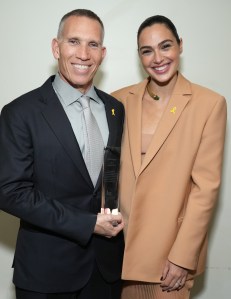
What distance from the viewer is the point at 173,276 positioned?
178 cm

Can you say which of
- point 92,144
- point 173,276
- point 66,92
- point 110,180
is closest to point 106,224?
point 110,180

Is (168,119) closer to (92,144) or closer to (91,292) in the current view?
(92,144)

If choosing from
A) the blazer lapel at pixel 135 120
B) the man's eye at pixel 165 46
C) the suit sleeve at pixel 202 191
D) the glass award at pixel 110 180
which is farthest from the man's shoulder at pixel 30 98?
the suit sleeve at pixel 202 191

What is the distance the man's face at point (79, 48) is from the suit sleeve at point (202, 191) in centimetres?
59

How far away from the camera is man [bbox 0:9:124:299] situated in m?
1.49

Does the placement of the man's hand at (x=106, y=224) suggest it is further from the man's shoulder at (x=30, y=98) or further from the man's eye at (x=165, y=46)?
the man's eye at (x=165, y=46)

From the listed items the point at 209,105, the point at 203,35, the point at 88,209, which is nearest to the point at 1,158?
the point at 88,209

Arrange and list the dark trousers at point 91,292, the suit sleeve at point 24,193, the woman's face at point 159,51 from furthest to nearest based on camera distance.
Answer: the woman's face at point 159,51
the dark trousers at point 91,292
the suit sleeve at point 24,193

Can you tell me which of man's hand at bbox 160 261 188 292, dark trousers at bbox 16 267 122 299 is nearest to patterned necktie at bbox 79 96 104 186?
dark trousers at bbox 16 267 122 299

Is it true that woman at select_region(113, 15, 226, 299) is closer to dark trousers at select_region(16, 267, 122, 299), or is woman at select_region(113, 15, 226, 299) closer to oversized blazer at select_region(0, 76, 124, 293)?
dark trousers at select_region(16, 267, 122, 299)

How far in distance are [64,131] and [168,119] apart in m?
0.51

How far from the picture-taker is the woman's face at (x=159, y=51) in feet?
5.99

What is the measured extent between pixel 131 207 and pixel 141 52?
0.76m

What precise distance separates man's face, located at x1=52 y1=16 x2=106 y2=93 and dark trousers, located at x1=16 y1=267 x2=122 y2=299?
0.84 m
